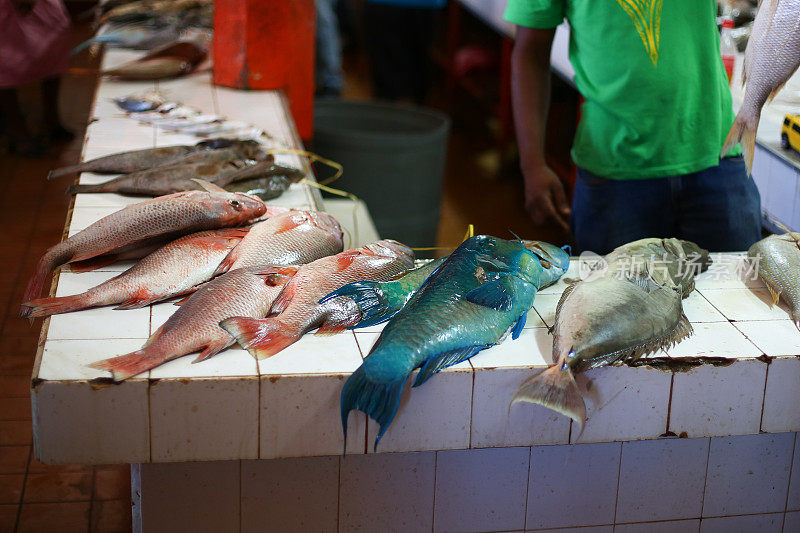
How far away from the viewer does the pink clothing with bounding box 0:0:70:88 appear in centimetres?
609

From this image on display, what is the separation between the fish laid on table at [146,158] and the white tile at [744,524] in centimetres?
193

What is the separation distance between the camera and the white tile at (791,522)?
2.31 m

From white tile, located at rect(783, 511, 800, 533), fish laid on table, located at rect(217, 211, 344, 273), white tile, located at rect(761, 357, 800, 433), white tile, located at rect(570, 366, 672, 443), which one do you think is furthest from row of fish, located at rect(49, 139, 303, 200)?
white tile, located at rect(783, 511, 800, 533)

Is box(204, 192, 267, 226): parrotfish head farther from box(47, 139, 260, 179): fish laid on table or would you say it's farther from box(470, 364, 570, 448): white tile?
box(470, 364, 570, 448): white tile

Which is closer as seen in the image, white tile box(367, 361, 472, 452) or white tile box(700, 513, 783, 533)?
white tile box(367, 361, 472, 452)

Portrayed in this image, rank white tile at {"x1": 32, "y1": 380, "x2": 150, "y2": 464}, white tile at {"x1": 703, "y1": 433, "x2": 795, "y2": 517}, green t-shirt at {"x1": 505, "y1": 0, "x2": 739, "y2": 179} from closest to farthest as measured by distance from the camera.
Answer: white tile at {"x1": 32, "y1": 380, "x2": 150, "y2": 464}
white tile at {"x1": 703, "y1": 433, "x2": 795, "y2": 517}
green t-shirt at {"x1": 505, "y1": 0, "x2": 739, "y2": 179}

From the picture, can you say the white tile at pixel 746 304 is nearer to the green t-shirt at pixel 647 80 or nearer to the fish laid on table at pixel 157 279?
the green t-shirt at pixel 647 80

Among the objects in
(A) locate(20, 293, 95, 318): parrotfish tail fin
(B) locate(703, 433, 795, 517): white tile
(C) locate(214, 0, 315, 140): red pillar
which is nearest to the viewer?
(A) locate(20, 293, 95, 318): parrotfish tail fin

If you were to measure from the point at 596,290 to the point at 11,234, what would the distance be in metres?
4.38

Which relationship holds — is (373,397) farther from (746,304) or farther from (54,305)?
(746,304)

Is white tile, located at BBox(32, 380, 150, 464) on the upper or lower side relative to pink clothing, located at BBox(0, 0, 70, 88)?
upper

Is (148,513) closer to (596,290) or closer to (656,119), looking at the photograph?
(596,290)

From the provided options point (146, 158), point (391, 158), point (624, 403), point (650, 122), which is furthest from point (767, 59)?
point (391, 158)

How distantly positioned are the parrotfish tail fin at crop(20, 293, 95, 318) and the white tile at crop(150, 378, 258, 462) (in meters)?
0.38
